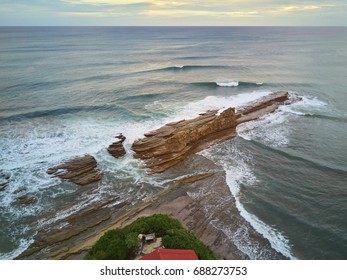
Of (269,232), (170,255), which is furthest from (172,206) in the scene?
(170,255)

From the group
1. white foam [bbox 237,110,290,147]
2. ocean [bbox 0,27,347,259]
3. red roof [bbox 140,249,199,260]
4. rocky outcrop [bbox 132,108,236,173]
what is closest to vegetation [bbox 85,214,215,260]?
red roof [bbox 140,249,199,260]

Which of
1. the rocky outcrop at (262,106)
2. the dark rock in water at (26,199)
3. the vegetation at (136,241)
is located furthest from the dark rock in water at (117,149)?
the rocky outcrop at (262,106)

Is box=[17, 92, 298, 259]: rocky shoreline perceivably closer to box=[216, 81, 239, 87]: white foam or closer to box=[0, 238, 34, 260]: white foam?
box=[0, 238, 34, 260]: white foam

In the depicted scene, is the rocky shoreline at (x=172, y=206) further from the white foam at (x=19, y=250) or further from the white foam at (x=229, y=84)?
the white foam at (x=229, y=84)

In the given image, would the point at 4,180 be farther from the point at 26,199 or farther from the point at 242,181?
the point at 242,181

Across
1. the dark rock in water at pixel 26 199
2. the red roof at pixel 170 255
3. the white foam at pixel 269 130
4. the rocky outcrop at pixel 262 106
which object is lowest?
the dark rock in water at pixel 26 199

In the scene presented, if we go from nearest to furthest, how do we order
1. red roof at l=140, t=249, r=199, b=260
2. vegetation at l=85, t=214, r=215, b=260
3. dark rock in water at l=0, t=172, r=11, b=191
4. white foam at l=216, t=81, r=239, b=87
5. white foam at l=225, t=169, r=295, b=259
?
red roof at l=140, t=249, r=199, b=260
vegetation at l=85, t=214, r=215, b=260
white foam at l=225, t=169, r=295, b=259
dark rock in water at l=0, t=172, r=11, b=191
white foam at l=216, t=81, r=239, b=87
